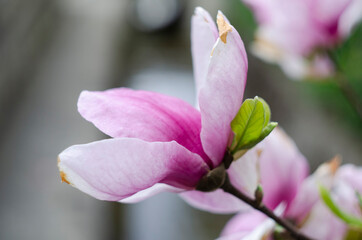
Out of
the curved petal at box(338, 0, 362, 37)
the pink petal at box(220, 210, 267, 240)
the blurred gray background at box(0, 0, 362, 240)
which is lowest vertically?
the blurred gray background at box(0, 0, 362, 240)

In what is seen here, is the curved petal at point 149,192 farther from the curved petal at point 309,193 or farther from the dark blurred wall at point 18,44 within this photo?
the dark blurred wall at point 18,44

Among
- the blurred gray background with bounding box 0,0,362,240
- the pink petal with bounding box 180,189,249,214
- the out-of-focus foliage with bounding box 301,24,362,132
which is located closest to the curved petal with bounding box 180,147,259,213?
the pink petal with bounding box 180,189,249,214

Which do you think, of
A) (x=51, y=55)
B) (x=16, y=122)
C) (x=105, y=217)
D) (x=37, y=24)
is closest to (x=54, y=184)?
(x=105, y=217)

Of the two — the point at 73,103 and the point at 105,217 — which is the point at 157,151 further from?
the point at 73,103

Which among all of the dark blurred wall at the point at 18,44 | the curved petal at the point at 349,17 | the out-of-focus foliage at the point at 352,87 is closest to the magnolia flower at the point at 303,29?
the curved petal at the point at 349,17

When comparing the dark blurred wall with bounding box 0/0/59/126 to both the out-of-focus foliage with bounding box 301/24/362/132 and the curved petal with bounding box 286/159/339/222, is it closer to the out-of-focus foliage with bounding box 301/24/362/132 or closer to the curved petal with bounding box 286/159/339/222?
the out-of-focus foliage with bounding box 301/24/362/132

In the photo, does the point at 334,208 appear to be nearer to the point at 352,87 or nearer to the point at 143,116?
the point at 143,116

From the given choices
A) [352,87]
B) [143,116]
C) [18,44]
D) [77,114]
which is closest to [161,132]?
[143,116]
